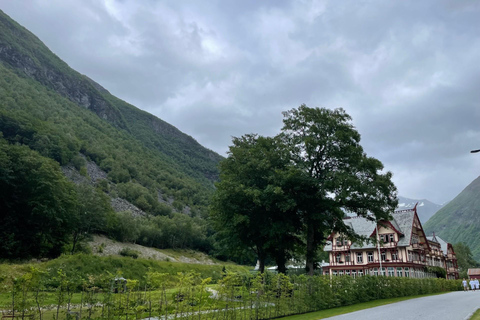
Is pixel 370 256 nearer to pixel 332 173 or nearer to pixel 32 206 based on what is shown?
pixel 332 173

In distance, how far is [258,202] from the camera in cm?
2528

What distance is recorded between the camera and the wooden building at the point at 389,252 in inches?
2174

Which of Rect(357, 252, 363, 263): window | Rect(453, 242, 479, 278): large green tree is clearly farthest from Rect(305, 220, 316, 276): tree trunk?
Rect(453, 242, 479, 278): large green tree

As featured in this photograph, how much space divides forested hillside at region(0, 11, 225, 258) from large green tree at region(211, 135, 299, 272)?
3159 cm

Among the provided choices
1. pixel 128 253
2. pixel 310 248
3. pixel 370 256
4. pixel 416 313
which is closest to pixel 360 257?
pixel 370 256

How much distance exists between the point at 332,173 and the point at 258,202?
6226 millimetres

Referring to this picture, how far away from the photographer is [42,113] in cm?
11969

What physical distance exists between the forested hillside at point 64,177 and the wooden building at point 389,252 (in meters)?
32.0

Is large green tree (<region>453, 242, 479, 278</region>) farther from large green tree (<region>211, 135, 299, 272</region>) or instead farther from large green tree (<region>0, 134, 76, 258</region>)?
large green tree (<region>0, 134, 76, 258</region>)

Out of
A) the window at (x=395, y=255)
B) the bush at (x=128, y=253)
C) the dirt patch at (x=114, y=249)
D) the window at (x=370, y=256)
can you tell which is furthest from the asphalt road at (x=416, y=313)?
the bush at (x=128, y=253)

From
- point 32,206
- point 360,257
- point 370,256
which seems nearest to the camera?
point 32,206

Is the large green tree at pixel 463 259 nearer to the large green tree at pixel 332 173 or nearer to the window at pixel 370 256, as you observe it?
the window at pixel 370 256

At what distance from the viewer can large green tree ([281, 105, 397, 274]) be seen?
26641mm

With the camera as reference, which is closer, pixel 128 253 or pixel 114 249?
pixel 128 253
